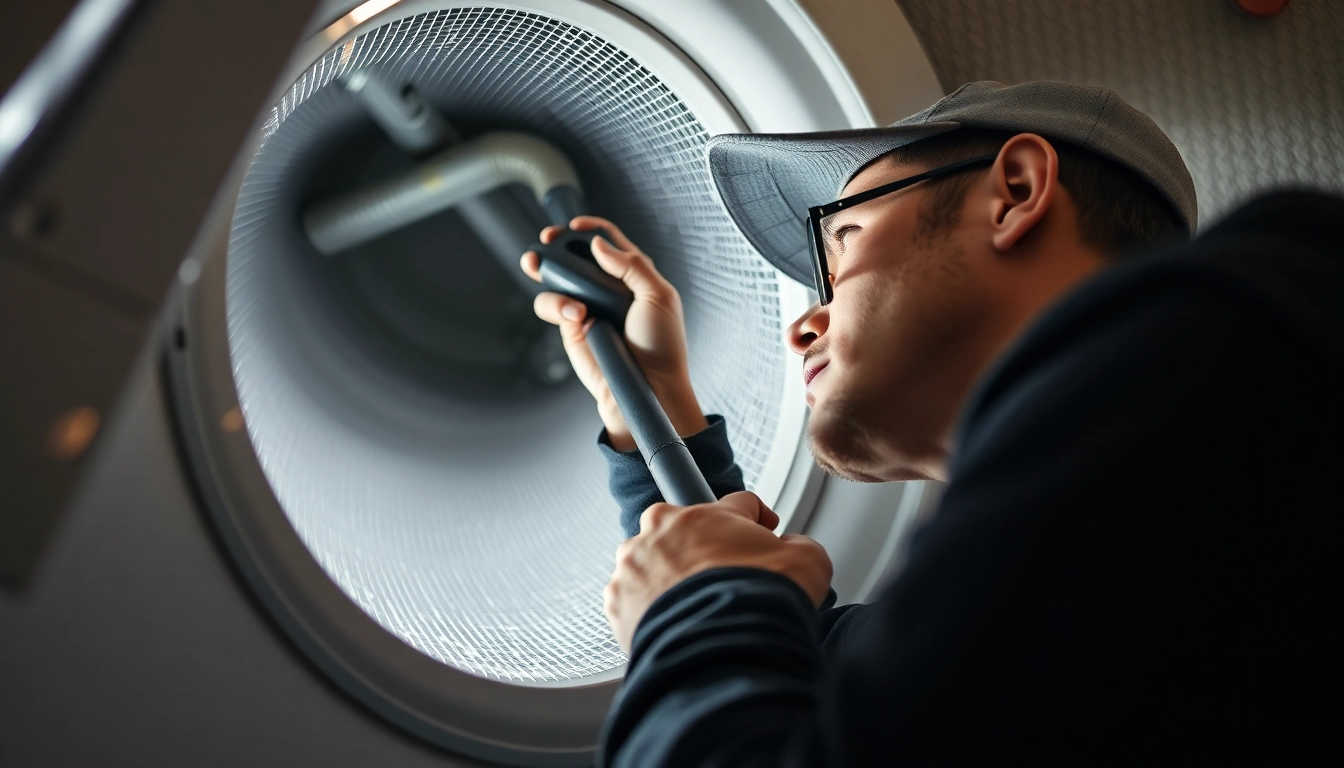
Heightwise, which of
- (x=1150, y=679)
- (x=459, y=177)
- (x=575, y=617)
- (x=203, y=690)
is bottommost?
(x=575, y=617)

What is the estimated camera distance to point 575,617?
0.96 m

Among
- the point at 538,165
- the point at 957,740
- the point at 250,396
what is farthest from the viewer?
the point at 538,165

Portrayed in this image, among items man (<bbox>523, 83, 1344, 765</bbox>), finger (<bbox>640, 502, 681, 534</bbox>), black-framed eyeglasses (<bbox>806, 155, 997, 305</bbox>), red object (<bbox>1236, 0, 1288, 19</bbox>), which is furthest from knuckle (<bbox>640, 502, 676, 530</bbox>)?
red object (<bbox>1236, 0, 1288, 19</bbox>)

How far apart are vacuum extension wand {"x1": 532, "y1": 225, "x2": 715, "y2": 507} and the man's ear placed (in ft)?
1.02

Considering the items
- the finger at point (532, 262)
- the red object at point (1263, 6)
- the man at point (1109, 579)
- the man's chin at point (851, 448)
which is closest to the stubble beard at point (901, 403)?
the man's chin at point (851, 448)

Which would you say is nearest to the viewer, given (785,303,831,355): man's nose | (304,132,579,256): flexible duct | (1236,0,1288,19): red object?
(785,303,831,355): man's nose

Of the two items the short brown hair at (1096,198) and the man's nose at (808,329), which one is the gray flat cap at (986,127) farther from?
the man's nose at (808,329)

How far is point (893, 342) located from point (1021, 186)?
0.57 feet

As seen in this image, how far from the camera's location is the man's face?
0.71m

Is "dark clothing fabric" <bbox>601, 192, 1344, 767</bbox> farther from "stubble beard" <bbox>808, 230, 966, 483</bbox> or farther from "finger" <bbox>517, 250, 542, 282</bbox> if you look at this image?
"finger" <bbox>517, 250, 542, 282</bbox>

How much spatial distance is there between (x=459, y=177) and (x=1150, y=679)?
3.32 ft

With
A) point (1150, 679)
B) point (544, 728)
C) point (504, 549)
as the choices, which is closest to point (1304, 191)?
point (1150, 679)

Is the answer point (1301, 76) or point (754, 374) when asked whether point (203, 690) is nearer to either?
point (754, 374)

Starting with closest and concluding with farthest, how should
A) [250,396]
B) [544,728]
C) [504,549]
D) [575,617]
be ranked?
[544,728] → [250,396] → [575,617] → [504,549]
